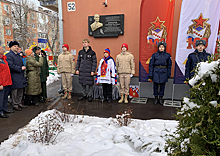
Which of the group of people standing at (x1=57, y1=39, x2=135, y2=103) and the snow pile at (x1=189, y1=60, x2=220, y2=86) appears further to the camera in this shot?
the group of people standing at (x1=57, y1=39, x2=135, y2=103)

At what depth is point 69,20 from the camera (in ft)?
22.9

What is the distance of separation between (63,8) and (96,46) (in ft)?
6.94

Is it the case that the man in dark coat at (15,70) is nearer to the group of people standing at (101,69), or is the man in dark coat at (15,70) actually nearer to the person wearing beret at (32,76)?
the person wearing beret at (32,76)

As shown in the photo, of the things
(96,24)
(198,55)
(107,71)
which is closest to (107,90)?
(107,71)

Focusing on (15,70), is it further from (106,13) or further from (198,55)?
(198,55)

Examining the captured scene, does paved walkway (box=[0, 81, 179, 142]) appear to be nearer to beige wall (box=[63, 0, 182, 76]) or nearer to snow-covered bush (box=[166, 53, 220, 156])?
beige wall (box=[63, 0, 182, 76])

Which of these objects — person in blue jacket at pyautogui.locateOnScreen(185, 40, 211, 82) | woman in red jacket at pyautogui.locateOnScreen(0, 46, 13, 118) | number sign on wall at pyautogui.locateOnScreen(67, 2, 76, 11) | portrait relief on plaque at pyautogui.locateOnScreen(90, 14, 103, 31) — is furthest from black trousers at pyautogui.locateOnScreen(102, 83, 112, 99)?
number sign on wall at pyautogui.locateOnScreen(67, 2, 76, 11)

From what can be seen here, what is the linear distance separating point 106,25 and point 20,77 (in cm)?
350

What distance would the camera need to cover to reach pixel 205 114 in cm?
129

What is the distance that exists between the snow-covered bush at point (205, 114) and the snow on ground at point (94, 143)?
101cm

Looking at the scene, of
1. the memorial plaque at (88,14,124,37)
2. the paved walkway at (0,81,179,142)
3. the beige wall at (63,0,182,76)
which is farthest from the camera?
the memorial plaque at (88,14,124,37)

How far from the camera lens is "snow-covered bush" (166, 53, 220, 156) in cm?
124

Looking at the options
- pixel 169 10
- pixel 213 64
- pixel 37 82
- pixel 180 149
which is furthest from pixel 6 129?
pixel 169 10

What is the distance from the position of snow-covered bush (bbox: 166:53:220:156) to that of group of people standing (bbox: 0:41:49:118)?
14.5 ft
